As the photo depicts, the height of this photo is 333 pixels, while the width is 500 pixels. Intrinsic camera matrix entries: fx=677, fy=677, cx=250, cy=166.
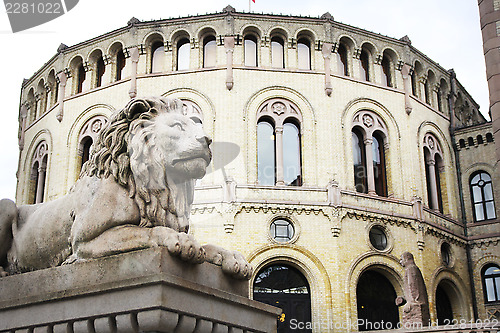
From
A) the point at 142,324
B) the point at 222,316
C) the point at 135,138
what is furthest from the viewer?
the point at 135,138

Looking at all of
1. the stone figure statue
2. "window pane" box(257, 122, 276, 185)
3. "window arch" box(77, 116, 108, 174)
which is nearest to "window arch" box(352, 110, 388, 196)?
"window pane" box(257, 122, 276, 185)

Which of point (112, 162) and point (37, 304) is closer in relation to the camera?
point (37, 304)

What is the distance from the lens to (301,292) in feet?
83.5

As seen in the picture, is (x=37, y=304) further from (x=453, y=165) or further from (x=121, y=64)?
(x=453, y=165)

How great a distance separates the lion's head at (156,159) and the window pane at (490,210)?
28.5 m

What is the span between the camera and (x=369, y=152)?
28.0m

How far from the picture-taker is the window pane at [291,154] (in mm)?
26906

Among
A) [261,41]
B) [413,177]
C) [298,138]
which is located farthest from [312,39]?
[413,177]

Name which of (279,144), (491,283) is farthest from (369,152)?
(491,283)

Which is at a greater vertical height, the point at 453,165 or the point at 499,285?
the point at 453,165

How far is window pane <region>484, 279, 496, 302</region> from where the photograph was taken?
29266 millimetres

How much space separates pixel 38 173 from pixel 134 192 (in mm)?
28500

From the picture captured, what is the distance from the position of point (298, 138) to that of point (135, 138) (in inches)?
930

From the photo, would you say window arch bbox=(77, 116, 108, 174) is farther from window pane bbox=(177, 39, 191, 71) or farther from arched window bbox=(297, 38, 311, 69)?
arched window bbox=(297, 38, 311, 69)
